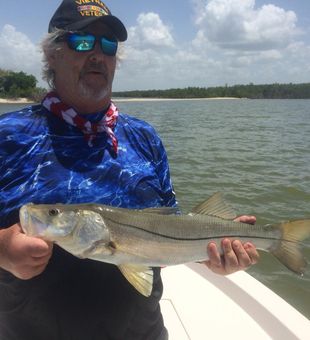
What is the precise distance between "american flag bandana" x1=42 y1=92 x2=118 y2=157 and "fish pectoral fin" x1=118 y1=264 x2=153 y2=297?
2.11 ft

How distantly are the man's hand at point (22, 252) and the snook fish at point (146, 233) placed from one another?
59mm

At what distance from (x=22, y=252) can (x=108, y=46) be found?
4.16 feet

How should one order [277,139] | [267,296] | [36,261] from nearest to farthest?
[36,261], [267,296], [277,139]

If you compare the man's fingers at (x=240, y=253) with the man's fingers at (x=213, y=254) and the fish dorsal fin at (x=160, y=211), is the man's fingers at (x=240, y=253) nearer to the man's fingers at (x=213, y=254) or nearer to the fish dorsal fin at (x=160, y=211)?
the man's fingers at (x=213, y=254)

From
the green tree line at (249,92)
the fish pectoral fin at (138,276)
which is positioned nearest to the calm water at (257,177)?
the fish pectoral fin at (138,276)

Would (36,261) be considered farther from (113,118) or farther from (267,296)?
(267,296)

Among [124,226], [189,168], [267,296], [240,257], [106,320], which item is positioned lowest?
[189,168]

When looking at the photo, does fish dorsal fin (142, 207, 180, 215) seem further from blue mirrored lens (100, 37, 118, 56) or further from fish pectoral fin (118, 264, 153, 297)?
blue mirrored lens (100, 37, 118, 56)

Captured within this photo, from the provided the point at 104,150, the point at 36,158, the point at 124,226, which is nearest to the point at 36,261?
the point at 124,226

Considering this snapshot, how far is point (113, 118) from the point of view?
258 centimetres

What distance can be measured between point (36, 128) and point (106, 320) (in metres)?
1.08

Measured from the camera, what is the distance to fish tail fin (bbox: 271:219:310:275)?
2.53 metres

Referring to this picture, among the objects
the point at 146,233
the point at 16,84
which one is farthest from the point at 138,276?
the point at 16,84

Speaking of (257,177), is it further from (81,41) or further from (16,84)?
(16,84)
